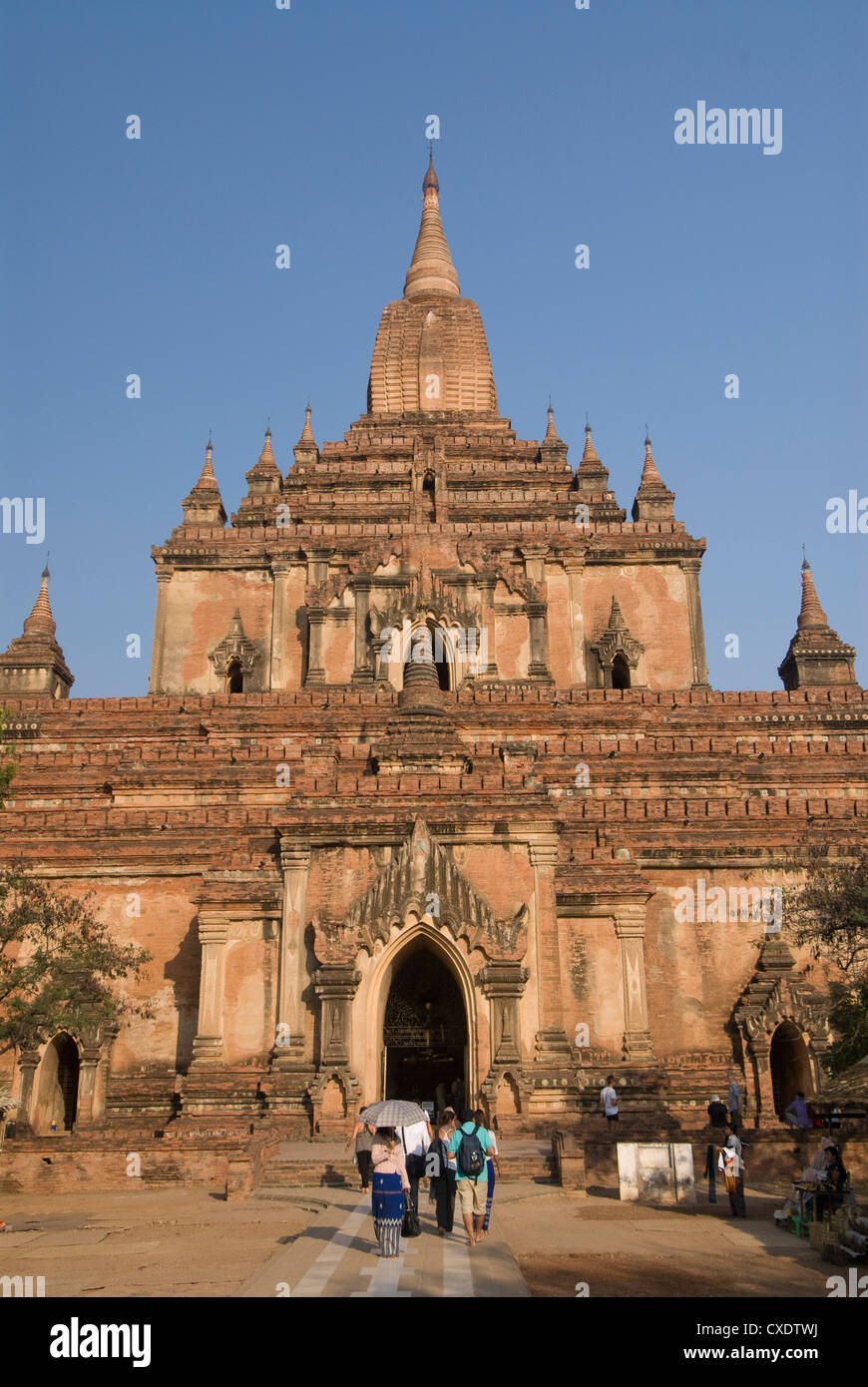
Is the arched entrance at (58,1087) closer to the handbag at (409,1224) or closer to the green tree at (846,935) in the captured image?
the handbag at (409,1224)

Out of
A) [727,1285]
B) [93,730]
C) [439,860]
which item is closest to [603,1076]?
[439,860]

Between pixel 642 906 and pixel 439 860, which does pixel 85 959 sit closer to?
pixel 439 860

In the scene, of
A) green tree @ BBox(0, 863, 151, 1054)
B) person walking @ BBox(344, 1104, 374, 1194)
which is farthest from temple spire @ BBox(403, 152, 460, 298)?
person walking @ BBox(344, 1104, 374, 1194)

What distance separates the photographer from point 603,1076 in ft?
76.7

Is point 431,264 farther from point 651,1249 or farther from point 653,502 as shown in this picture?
point 651,1249

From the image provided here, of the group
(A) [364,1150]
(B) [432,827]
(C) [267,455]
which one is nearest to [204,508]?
(C) [267,455]

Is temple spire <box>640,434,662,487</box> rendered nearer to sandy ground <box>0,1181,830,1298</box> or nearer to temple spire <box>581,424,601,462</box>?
temple spire <box>581,424,601,462</box>

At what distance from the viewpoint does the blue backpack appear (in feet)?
47.7

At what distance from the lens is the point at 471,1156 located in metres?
14.6

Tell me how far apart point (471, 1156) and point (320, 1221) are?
2782mm

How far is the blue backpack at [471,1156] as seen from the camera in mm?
14539

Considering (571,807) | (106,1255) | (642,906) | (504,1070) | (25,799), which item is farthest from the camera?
(25,799)

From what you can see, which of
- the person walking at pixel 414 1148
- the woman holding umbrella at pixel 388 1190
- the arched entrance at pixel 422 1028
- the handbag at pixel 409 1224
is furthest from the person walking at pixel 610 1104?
the woman holding umbrella at pixel 388 1190
